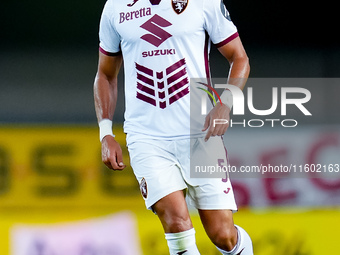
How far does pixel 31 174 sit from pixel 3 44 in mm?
2095

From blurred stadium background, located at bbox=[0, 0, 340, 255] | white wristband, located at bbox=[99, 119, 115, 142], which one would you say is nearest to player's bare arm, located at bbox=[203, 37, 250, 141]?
white wristband, located at bbox=[99, 119, 115, 142]

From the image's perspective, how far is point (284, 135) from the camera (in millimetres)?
5074

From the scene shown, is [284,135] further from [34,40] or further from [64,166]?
[34,40]

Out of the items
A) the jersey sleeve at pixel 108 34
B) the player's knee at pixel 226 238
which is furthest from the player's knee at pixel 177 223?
the jersey sleeve at pixel 108 34

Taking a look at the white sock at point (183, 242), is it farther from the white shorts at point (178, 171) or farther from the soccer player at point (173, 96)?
the white shorts at point (178, 171)

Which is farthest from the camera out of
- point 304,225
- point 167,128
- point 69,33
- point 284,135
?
point 69,33

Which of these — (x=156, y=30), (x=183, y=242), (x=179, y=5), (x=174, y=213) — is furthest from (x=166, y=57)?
(x=183, y=242)

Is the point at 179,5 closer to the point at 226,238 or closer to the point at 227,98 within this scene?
the point at 227,98

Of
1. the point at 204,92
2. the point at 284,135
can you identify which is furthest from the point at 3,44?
the point at 204,92

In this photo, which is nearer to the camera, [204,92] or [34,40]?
[204,92]

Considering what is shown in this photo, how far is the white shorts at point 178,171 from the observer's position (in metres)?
3.01

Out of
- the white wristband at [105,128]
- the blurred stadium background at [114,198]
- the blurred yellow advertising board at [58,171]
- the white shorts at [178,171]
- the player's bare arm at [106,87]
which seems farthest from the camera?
the blurred yellow advertising board at [58,171]

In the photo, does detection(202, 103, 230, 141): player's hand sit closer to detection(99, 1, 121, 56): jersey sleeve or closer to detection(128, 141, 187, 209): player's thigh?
detection(128, 141, 187, 209): player's thigh

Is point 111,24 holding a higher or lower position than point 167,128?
higher
